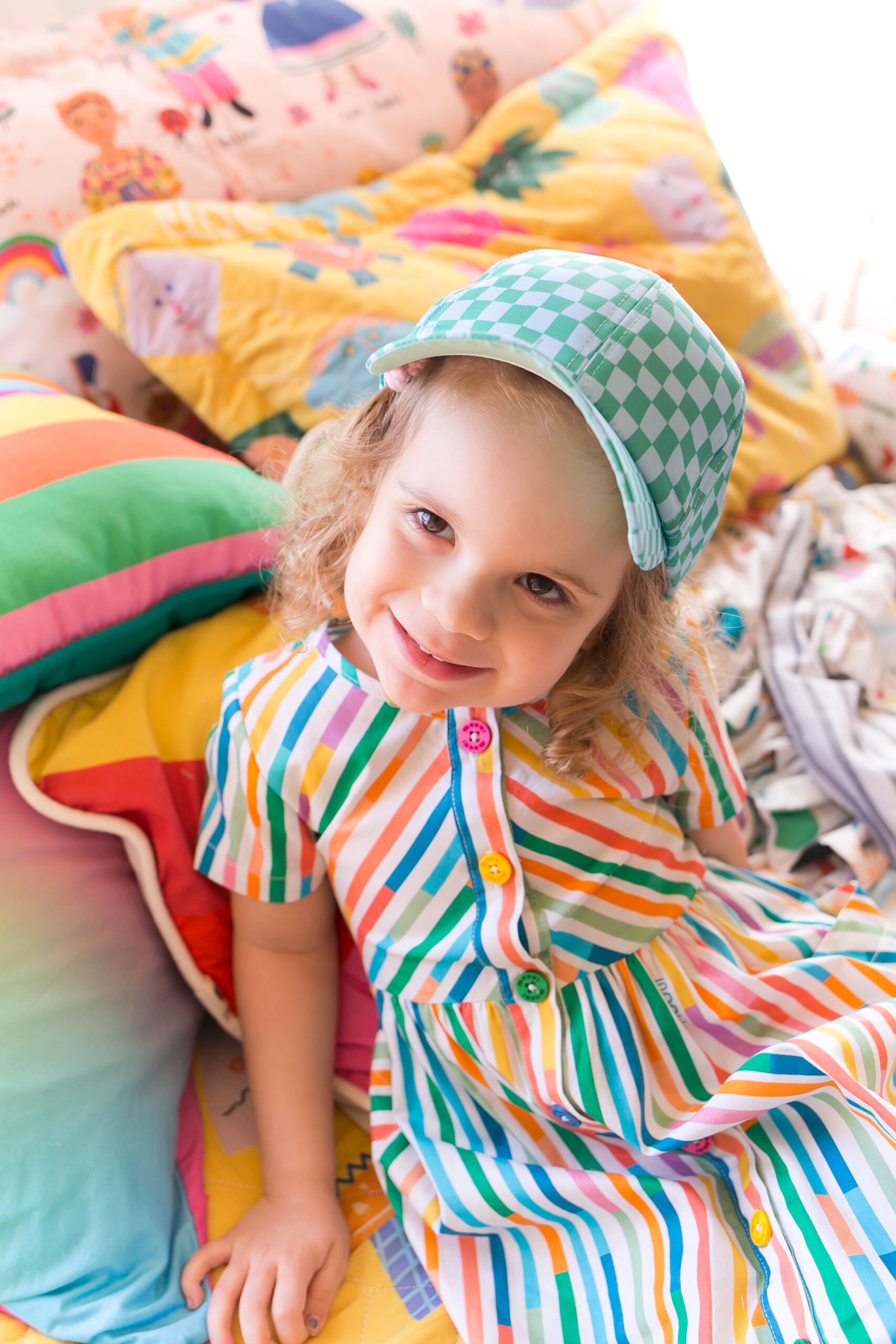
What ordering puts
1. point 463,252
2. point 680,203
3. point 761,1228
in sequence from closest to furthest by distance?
1. point 761,1228
2. point 463,252
3. point 680,203

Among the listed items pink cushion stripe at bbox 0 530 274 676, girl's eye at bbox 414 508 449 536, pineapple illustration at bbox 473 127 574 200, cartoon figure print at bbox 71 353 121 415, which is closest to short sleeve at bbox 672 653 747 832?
girl's eye at bbox 414 508 449 536

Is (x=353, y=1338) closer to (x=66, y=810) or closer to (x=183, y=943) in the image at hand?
(x=183, y=943)

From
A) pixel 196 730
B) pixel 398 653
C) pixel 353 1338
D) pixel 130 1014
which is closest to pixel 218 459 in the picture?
pixel 196 730

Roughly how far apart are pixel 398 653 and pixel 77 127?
776 mm

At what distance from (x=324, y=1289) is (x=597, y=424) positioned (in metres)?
0.60

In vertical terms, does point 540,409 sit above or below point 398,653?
above

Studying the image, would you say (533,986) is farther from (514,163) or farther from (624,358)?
(514,163)

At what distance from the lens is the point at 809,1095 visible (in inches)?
25.0

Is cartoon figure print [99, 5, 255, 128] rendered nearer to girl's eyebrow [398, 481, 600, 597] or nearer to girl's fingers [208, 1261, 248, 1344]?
girl's eyebrow [398, 481, 600, 597]

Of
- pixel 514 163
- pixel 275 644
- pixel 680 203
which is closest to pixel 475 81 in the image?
pixel 514 163

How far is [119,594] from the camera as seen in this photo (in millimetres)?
714

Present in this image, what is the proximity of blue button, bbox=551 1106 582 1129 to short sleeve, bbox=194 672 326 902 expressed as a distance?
0.24 m

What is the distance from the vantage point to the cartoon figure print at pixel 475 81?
4.06 ft

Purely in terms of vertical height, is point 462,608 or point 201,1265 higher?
point 462,608
